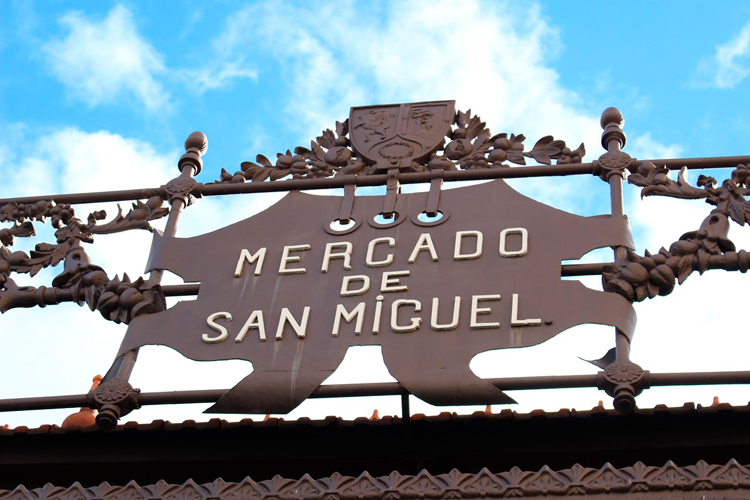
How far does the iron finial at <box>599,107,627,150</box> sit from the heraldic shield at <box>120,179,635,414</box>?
4.11 ft

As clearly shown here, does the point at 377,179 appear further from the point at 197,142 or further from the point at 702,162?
the point at 702,162

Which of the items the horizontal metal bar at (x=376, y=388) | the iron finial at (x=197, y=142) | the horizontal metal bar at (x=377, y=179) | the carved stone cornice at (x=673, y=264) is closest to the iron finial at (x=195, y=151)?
the iron finial at (x=197, y=142)

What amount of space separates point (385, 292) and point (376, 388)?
107cm

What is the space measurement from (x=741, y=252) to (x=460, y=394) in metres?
2.41

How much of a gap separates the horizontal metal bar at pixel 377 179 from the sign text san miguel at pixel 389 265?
0.06 ft

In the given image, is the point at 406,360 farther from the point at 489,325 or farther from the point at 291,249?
the point at 291,249

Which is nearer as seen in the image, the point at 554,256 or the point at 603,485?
the point at 603,485

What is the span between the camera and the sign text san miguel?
29.1ft

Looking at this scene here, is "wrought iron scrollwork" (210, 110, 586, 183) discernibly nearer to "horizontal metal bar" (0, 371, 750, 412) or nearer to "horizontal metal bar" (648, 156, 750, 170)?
"horizontal metal bar" (648, 156, 750, 170)

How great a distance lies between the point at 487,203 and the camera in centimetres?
1022

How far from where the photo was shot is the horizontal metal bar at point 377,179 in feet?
34.4

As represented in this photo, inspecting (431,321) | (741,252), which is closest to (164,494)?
(431,321)

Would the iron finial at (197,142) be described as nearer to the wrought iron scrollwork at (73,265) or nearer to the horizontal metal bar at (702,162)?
the wrought iron scrollwork at (73,265)

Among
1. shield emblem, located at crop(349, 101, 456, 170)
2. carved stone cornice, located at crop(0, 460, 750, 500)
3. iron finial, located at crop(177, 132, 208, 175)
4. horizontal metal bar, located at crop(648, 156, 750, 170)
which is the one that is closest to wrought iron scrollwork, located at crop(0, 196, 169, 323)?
iron finial, located at crop(177, 132, 208, 175)
